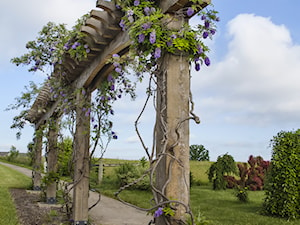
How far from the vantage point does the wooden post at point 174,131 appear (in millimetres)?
2529

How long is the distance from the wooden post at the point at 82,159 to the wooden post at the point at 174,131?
9.08 ft

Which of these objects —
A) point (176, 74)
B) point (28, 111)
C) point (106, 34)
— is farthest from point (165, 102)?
point (28, 111)

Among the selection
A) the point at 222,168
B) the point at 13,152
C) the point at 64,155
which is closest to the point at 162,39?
the point at 222,168

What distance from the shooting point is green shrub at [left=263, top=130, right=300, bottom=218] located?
6.52m

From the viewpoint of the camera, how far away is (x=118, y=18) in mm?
3551

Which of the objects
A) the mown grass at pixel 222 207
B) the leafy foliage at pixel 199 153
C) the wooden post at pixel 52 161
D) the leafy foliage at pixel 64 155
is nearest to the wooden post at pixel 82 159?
the leafy foliage at pixel 64 155

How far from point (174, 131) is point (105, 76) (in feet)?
8.41

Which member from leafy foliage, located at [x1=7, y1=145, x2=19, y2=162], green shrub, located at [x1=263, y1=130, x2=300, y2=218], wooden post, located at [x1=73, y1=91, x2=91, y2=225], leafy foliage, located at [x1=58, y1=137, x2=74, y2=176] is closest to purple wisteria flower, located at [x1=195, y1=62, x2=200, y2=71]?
wooden post, located at [x1=73, y1=91, x2=91, y2=225]

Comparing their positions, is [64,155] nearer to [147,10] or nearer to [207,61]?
[147,10]

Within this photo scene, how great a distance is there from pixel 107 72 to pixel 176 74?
89.3 inches

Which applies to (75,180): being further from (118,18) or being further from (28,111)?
(28,111)

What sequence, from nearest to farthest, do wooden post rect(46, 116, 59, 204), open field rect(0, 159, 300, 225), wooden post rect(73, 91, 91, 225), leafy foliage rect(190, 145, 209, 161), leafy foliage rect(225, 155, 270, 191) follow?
wooden post rect(73, 91, 91, 225)
open field rect(0, 159, 300, 225)
wooden post rect(46, 116, 59, 204)
leafy foliage rect(225, 155, 270, 191)
leafy foliage rect(190, 145, 209, 161)

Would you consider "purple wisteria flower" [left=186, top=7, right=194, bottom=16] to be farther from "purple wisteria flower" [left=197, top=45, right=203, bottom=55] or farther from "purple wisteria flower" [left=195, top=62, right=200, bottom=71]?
"purple wisteria flower" [left=195, top=62, right=200, bottom=71]

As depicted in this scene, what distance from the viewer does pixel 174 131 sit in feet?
8.51
